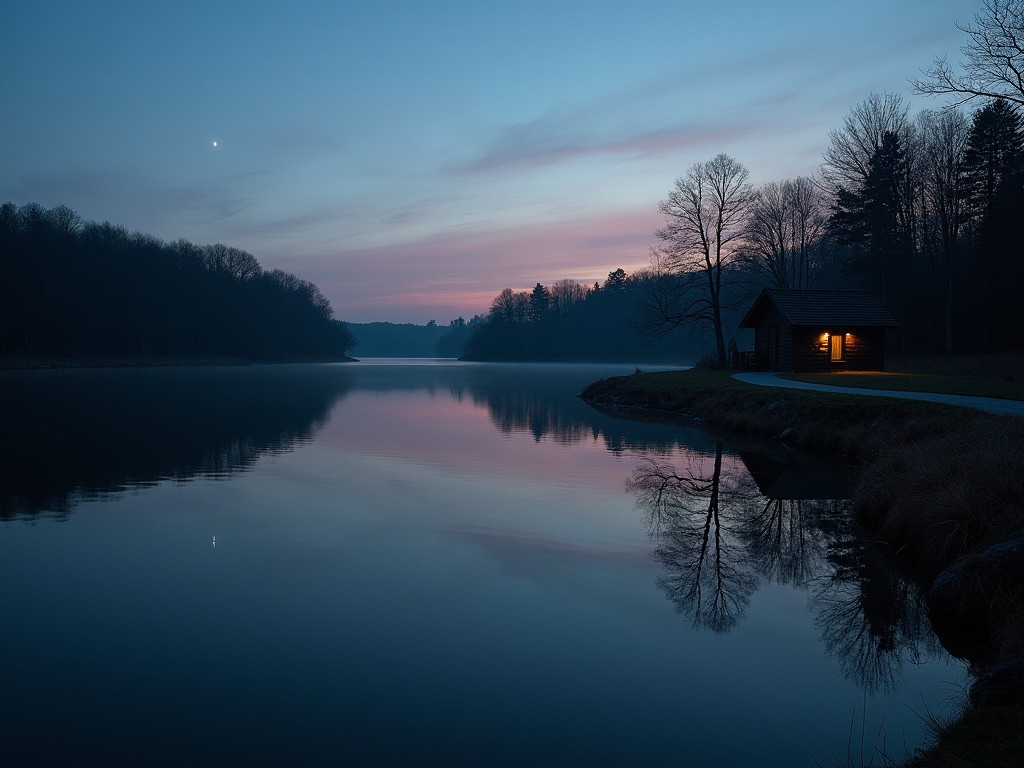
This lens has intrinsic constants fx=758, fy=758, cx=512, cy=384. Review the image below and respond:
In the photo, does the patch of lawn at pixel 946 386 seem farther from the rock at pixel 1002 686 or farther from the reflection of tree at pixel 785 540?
the rock at pixel 1002 686

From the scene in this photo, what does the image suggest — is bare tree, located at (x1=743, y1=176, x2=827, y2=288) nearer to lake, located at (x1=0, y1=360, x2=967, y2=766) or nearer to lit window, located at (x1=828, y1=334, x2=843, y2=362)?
lit window, located at (x1=828, y1=334, x2=843, y2=362)

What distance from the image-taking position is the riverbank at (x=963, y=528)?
5.84 m

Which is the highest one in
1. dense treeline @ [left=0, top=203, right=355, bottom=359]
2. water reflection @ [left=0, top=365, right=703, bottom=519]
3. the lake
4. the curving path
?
dense treeline @ [left=0, top=203, right=355, bottom=359]

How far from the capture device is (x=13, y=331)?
257 ft

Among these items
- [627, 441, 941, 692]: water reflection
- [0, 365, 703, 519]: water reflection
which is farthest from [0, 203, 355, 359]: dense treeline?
[627, 441, 941, 692]: water reflection

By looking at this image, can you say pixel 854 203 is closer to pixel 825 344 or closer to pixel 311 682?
pixel 825 344

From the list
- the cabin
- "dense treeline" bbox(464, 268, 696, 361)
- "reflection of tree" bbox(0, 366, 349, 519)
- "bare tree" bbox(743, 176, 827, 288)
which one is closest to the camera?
"reflection of tree" bbox(0, 366, 349, 519)

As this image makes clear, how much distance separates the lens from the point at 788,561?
11430 millimetres

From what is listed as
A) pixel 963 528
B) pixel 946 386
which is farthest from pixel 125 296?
pixel 963 528

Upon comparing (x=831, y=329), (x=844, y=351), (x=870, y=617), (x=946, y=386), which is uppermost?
(x=831, y=329)

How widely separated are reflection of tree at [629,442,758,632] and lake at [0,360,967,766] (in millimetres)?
65

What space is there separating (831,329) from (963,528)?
3455 centimetres

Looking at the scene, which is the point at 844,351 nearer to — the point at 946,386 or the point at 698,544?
the point at 946,386

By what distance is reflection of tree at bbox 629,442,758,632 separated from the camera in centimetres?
959
